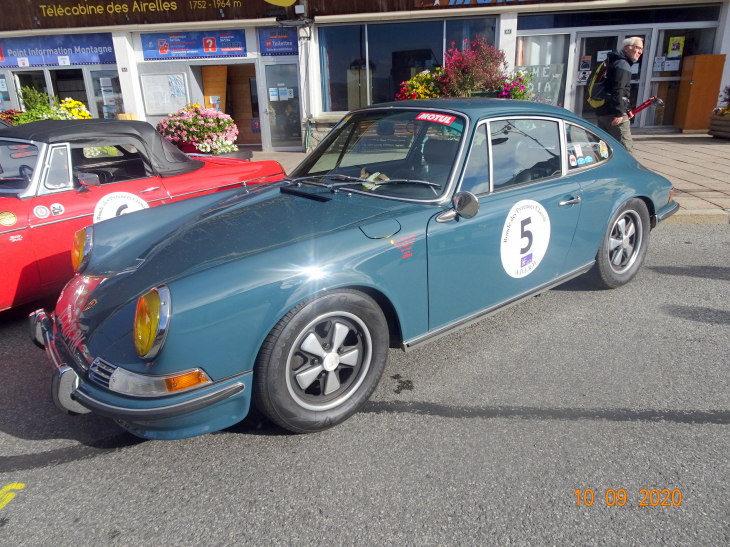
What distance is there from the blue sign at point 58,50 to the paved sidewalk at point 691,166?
498cm

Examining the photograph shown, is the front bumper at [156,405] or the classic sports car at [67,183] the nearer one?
the front bumper at [156,405]

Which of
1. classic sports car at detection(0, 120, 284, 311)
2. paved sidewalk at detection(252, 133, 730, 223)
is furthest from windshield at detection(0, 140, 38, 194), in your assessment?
paved sidewalk at detection(252, 133, 730, 223)

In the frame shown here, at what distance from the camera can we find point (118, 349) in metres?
2.19

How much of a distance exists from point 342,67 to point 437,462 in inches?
466

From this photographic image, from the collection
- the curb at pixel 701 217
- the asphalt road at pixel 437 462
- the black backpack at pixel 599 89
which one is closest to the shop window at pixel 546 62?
the black backpack at pixel 599 89

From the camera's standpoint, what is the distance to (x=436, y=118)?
3.17 meters

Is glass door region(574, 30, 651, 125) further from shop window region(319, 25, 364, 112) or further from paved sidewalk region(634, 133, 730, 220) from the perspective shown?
shop window region(319, 25, 364, 112)

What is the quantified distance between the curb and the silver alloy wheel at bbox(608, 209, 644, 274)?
7.69 ft

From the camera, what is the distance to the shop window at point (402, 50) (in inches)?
480

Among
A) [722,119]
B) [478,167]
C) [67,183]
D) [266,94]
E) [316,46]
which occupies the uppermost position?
[316,46]

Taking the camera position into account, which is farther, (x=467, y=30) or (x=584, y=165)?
(x=467, y=30)

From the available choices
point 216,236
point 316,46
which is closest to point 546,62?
point 316,46

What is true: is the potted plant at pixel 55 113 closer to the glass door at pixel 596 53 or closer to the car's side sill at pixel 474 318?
the car's side sill at pixel 474 318
